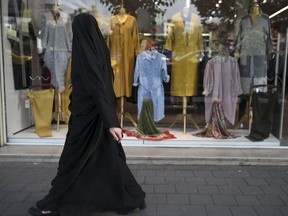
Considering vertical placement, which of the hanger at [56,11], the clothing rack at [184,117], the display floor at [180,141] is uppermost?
the hanger at [56,11]

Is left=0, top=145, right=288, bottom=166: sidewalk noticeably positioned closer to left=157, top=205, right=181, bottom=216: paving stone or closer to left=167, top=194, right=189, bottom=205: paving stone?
left=167, top=194, right=189, bottom=205: paving stone

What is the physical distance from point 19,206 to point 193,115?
11.2 ft

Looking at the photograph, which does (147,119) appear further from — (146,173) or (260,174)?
(260,174)

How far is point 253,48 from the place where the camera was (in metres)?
5.76

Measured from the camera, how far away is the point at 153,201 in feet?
12.1

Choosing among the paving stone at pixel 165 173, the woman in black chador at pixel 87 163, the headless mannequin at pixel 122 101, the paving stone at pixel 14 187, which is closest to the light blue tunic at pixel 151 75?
the headless mannequin at pixel 122 101

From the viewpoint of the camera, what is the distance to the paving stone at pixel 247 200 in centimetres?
362

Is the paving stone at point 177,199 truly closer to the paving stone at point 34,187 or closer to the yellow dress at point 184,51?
the paving stone at point 34,187

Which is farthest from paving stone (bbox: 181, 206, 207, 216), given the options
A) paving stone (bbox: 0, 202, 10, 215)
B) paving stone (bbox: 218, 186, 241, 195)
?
paving stone (bbox: 0, 202, 10, 215)

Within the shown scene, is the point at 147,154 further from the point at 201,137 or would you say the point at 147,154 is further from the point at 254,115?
the point at 254,115

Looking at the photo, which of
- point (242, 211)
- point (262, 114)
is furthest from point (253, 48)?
point (242, 211)

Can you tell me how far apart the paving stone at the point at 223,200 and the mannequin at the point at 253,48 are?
236cm

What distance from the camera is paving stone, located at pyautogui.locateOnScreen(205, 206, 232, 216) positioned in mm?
3395

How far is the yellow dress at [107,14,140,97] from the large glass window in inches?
0.6
